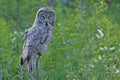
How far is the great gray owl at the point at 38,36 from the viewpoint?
8.88 metres

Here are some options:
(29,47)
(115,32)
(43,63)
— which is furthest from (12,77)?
(115,32)

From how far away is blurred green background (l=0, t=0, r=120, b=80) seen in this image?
9.74 m

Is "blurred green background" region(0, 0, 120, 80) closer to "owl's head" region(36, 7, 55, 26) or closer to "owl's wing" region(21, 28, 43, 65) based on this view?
"owl's wing" region(21, 28, 43, 65)

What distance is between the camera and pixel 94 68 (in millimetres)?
9852

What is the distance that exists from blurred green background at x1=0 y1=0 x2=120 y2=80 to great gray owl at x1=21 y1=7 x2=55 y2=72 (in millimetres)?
275

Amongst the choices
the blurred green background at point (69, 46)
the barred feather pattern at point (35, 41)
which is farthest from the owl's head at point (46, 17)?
the blurred green background at point (69, 46)

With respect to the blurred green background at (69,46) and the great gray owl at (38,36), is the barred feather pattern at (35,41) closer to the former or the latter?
the great gray owl at (38,36)

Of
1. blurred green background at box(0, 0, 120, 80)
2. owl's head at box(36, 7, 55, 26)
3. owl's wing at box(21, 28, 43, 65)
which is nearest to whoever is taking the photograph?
owl's wing at box(21, 28, 43, 65)

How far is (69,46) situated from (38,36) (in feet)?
7.72

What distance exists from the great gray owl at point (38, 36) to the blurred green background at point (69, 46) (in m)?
0.27

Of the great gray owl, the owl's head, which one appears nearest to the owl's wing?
the great gray owl

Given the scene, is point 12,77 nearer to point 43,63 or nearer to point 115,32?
point 43,63

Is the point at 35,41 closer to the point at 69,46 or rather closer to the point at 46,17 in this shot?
the point at 46,17

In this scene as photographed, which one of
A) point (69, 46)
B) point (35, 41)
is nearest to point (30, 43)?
point (35, 41)
